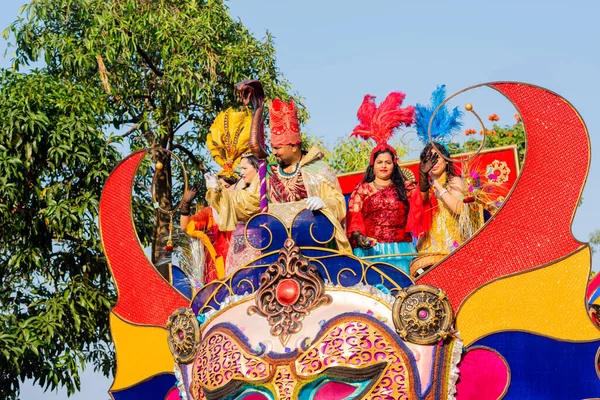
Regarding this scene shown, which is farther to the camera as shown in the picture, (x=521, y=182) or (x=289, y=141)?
(x=289, y=141)

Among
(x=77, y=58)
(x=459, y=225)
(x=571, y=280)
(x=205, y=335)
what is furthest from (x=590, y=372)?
(x=77, y=58)

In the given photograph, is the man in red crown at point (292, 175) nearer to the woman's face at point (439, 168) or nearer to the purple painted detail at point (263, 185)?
the purple painted detail at point (263, 185)

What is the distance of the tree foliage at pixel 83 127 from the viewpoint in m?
10.7

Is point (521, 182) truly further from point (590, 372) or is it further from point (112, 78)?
point (112, 78)

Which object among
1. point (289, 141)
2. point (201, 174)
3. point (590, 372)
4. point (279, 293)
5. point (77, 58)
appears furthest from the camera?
point (201, 174)

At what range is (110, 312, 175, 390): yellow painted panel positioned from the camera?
842 cm

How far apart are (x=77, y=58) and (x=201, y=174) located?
6.97ft

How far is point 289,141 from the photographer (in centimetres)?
793

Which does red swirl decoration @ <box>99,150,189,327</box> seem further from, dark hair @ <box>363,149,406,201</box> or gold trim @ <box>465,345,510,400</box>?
gold trim @ <box>465,345,510,400</box>

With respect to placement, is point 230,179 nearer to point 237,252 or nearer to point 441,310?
point 237,252

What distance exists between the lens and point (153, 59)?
13281mm

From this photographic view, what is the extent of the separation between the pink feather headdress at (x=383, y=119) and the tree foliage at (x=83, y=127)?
2.01m

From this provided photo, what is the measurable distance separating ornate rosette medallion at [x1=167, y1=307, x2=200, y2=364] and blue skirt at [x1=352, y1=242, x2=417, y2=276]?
4.08 ft

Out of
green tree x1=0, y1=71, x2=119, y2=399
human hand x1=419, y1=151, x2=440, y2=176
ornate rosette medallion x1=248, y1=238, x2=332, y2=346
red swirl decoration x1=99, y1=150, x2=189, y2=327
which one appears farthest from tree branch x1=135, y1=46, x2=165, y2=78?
ornate rosette medallion x1=248, y1=238, x2=332, y2=346
